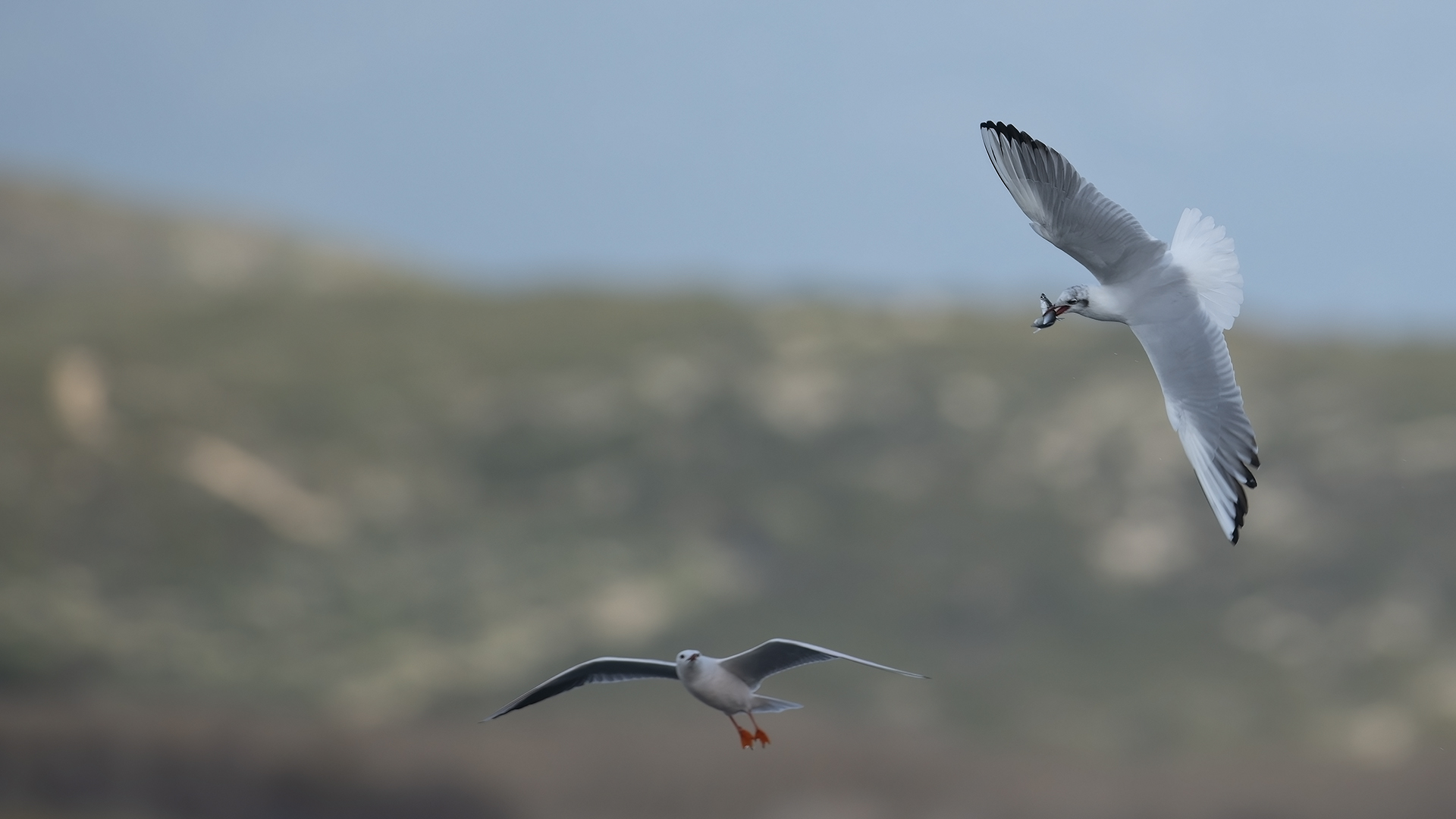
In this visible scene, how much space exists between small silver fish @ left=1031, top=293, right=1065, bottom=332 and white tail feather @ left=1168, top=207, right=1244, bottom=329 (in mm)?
1461

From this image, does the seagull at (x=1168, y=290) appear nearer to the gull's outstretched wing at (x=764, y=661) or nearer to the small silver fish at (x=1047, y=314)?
the small silver fish at (x=1047, y=314)

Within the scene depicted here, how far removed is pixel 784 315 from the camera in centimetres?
6588

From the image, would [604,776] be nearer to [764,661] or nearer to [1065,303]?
[764,661]

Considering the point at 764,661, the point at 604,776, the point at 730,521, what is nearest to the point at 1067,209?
the point at 764,661

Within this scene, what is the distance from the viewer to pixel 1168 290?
1191 centimetres

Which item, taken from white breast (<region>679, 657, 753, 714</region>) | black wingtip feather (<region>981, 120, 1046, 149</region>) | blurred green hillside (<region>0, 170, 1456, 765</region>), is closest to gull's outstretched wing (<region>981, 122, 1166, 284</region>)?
black wingtip feather (<region>981, 120, 1046, 149</region>)

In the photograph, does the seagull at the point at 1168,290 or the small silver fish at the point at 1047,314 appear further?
the seagull at the point at 1168,290

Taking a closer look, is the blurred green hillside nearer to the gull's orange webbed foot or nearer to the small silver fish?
the gull's orange webbed foot

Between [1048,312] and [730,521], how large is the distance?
45948 millimetres

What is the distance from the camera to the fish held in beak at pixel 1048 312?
35.5 ft

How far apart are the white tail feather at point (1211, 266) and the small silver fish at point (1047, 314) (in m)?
1.46

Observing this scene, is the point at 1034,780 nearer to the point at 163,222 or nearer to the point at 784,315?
the point at 784,315

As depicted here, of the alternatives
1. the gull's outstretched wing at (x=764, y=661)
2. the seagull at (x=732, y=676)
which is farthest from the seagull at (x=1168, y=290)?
the seagull at (x=732, y=676)

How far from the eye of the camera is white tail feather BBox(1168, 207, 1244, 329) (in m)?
11.8
